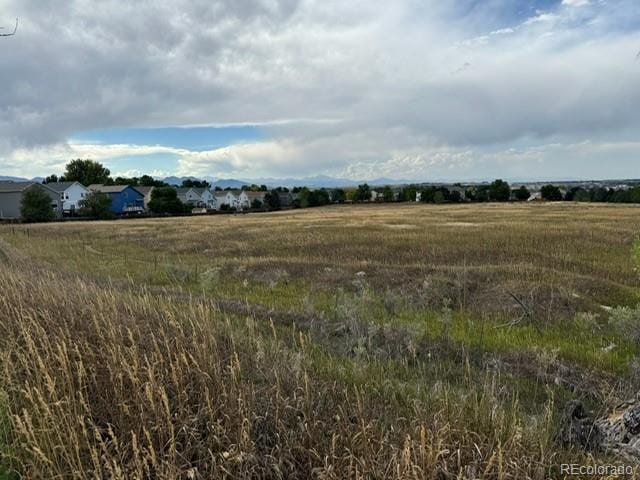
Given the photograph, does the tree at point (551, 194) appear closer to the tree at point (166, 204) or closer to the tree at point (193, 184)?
the tree at point (166, 204)

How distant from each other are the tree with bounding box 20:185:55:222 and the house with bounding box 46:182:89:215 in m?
15.7

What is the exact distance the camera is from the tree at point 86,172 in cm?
12812

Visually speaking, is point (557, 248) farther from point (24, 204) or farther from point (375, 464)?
point (24, 204)

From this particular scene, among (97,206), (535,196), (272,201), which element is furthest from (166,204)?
(535,196)

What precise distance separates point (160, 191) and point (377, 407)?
3975 inches

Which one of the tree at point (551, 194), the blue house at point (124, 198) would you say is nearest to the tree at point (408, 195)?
the tree at point (551, 194)

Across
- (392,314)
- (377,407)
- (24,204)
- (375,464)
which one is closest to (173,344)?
(377,407)

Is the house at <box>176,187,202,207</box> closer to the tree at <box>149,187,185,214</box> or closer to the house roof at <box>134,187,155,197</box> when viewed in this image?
the house roof at <box>134,187,155,197</box>

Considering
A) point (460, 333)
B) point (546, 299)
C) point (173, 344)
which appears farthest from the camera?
point (546, 299)

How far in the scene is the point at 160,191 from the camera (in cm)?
9856

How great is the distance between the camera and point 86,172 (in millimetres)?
130250

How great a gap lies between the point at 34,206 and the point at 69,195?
22664 millimetres

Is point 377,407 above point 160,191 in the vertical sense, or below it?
below

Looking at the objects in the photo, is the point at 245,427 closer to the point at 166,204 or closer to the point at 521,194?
the point at 166,204
